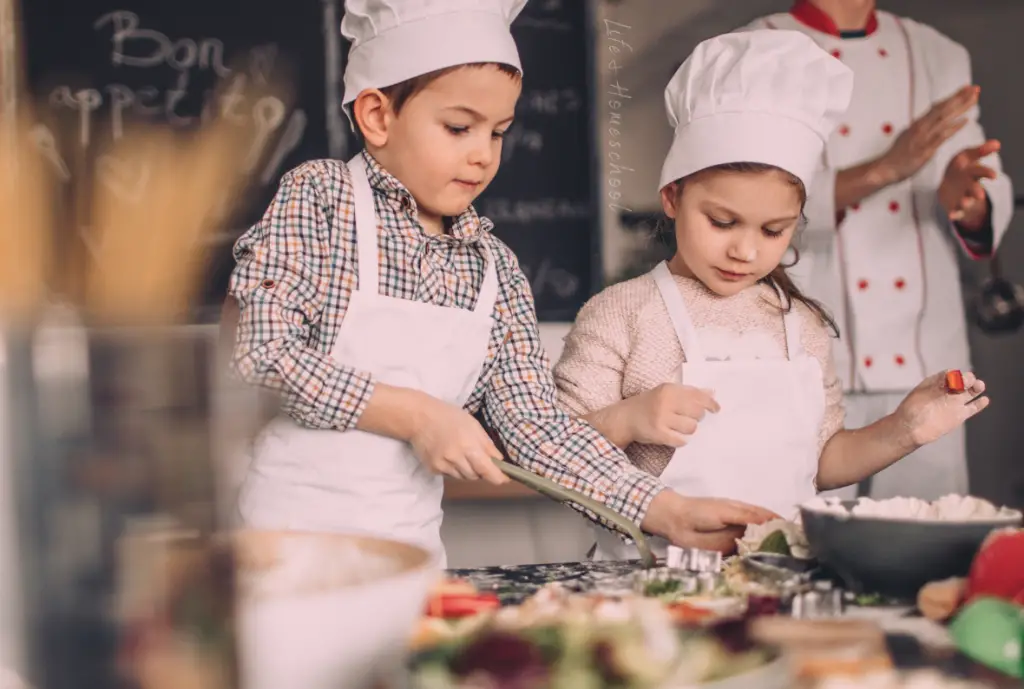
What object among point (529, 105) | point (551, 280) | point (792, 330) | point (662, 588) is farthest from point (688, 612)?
point (529, 105)

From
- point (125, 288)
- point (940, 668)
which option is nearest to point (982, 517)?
point (940, 668)

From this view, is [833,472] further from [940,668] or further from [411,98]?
[940,668]

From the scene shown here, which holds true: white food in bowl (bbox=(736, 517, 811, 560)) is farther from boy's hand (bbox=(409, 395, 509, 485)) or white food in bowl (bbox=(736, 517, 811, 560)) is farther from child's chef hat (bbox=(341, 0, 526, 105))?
child's chef hat (bbox=(341, 0, 526, 105))

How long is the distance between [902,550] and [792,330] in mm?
743

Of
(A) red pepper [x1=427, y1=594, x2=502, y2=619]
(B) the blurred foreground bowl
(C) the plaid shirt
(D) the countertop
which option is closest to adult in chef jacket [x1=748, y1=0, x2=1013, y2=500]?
(C) the plaid shirt

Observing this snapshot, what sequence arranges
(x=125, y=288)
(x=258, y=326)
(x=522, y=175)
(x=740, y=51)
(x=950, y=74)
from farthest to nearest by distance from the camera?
(x=522, y=175) < (x=950, y=74) < (x=740, y=51) < (x=258, y=326) < (x=125, y=288)

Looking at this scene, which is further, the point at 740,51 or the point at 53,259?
the point at 740,51

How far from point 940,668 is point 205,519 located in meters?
0.52

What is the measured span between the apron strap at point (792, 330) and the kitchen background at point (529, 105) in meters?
0.82

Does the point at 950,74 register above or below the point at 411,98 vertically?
above

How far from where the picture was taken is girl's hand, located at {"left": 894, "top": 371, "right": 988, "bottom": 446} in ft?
4.71

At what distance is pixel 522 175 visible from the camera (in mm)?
2727

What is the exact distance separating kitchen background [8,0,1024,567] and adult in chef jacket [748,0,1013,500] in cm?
46

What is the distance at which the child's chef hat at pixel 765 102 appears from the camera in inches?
59.5
